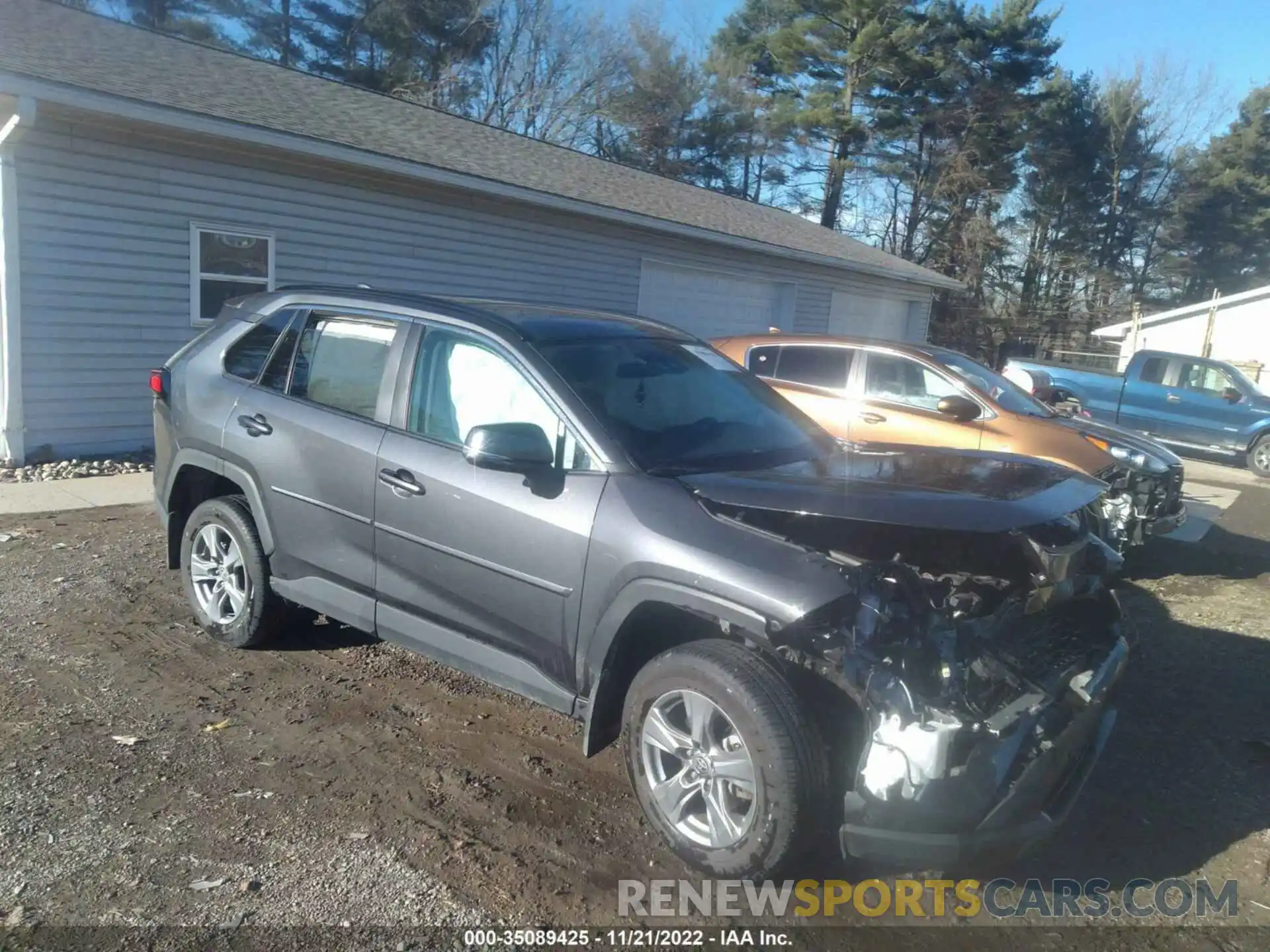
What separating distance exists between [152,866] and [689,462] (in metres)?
2.25

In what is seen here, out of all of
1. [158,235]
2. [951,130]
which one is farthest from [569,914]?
[951,130]

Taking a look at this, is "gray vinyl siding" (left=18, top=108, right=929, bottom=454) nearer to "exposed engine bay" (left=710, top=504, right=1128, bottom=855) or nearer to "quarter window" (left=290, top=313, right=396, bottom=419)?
"quarter window" (left=290, top=313, right=396, bottom=419)

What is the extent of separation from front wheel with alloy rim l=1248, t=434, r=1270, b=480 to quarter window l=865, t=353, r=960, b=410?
9678mm

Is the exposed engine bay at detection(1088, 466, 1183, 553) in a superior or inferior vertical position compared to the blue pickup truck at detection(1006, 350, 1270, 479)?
inferior

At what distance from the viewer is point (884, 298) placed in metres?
23.2

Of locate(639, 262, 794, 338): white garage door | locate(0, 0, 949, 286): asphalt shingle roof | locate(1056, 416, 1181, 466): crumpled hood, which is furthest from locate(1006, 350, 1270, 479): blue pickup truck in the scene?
locate(1056, 416, 1181, 466): crumpled hood

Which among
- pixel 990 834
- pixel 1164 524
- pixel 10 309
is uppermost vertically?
pixel 10 309

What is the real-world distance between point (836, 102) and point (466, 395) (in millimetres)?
34188

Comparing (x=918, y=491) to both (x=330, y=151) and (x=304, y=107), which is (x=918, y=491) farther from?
(x=304, y=107)

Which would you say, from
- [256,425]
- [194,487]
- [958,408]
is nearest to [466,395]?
[256,425]

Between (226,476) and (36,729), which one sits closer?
(36,729)

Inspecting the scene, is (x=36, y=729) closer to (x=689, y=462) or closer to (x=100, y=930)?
(x=100, y=930)

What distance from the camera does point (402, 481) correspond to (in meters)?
3.92

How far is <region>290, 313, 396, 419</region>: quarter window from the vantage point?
428 cm
